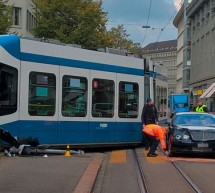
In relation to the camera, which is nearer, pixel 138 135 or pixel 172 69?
pixel 138 135

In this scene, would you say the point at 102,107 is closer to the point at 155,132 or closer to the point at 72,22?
the point at 155,132

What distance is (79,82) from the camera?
15.1 metres

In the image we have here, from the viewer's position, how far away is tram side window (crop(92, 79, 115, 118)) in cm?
1559

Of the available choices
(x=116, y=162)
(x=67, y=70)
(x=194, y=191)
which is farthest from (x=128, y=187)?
(x=67, y=70)

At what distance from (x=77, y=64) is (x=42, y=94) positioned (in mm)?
1667

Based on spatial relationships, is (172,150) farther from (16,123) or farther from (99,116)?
(16,123)

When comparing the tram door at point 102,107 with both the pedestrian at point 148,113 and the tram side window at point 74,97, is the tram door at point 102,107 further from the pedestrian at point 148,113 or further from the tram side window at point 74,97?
the pedestrian at point 148,113

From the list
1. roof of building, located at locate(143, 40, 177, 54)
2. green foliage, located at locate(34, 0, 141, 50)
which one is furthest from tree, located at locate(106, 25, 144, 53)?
roof of building, located at locate(143, 40, 177, 54)

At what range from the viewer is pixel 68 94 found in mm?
14758

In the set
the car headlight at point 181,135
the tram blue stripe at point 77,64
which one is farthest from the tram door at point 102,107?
the car headlight at point 181,135

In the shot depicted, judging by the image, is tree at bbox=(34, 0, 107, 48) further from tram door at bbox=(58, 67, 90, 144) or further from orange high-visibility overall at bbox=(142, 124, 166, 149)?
orange high-visibility overall at bbox=(142, 124, 166, 149)

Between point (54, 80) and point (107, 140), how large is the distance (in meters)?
2.93

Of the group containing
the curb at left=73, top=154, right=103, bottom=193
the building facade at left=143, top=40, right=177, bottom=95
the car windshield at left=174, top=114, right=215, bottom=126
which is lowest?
the curb at left=73, top=154, right=103, bottom=193

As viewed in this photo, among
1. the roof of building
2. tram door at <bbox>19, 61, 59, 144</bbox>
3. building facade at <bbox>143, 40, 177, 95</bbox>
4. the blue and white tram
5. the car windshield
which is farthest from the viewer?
the roof of building
